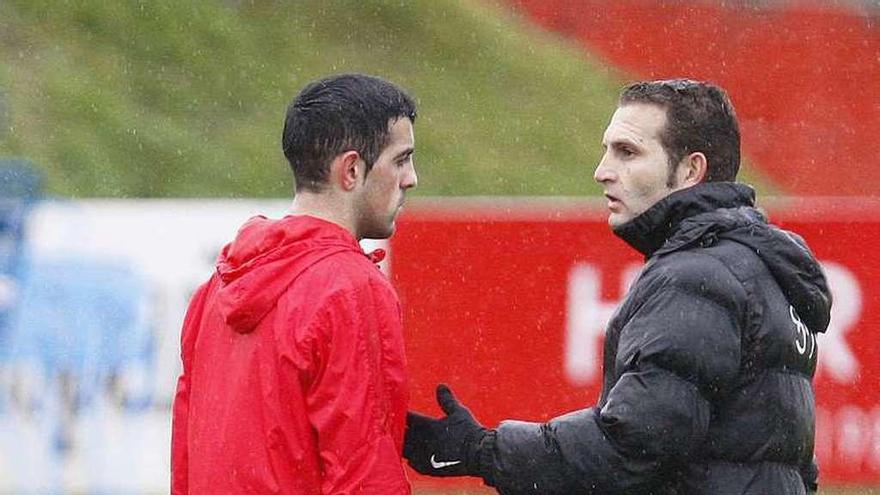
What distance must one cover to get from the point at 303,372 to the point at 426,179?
12333 millimetres

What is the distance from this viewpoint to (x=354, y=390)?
3398 millimetres

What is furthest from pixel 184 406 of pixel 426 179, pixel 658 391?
pixel 426 179

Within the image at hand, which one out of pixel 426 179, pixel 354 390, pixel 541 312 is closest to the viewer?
pixel 354 390

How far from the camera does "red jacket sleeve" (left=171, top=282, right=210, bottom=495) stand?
3758 millimetres

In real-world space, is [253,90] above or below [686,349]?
above

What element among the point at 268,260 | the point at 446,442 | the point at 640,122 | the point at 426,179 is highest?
the point at 426,179

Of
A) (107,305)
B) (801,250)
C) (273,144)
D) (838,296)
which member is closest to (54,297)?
(107,305)

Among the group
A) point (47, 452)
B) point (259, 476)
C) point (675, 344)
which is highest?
point (675, 344)

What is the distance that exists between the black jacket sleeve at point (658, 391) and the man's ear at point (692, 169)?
313 millimetres

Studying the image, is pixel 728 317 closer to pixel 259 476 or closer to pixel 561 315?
pixel 259 476

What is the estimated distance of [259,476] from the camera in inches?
136

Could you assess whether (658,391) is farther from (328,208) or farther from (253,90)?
(253,90)

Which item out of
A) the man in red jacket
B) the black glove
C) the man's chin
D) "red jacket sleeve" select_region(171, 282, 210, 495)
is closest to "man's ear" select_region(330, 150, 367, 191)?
Answer: the man in red jacket

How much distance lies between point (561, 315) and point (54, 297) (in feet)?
8.41
